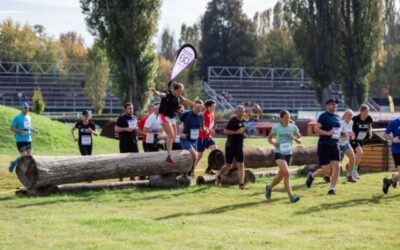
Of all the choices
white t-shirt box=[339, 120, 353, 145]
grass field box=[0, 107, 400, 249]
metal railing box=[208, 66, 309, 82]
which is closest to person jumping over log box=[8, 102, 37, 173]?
grass field box=[0, 107, 400, 249]

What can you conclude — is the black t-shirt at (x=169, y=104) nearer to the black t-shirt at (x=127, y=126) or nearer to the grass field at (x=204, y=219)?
the grass field at (x=204, y=219)

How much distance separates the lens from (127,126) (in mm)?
16422

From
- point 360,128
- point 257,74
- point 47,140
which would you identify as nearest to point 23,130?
point 360,128

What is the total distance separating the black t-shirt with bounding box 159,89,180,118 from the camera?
14.2 meters

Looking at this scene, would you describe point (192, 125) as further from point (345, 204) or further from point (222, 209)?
point (345, 204)

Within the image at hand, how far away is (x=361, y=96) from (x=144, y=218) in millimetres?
49901

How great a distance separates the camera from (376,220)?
10.9 m

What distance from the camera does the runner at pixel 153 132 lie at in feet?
54.5

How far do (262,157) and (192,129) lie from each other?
3.21 m

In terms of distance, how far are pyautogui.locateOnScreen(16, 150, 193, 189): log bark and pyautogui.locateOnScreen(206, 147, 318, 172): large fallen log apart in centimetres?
216

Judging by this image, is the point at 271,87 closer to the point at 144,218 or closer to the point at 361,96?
the point at 361,96

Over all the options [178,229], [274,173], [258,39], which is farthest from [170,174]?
[258,39]

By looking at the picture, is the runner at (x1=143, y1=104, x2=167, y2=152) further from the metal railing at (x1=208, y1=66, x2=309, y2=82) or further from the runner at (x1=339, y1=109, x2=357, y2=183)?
the metal railing at (x1=208, y1=66, x2=309, y2=82)

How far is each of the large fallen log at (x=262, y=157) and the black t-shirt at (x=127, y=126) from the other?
206cm
